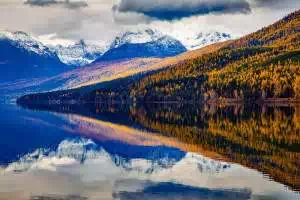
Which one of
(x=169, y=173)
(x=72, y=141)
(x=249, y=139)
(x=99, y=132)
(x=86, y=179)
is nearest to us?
(x=86, y=179)

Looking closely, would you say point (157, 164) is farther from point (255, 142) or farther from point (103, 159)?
point (255, 142)

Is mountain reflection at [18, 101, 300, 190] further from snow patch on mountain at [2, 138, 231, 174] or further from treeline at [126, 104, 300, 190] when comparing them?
snow patch on mountain at [2, 138, 231, 174]

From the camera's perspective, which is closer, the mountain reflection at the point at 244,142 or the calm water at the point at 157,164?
the calm water at the point at 157,164

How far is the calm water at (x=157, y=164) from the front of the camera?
221 feet

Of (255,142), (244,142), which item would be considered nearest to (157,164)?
(244,142)

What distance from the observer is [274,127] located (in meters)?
142

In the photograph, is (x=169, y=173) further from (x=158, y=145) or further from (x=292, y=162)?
(x=158, y=145)

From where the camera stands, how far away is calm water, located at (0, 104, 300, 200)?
221 feet

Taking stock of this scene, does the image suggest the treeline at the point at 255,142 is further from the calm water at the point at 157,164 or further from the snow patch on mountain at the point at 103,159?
the snow patch on mountain at the point at 103,159

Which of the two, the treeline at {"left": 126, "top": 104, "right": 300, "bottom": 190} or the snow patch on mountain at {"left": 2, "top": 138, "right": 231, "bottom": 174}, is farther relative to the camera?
the snow patch on mountain at {"left": 2, "top": 138, "right": 231, "bottom": 174}

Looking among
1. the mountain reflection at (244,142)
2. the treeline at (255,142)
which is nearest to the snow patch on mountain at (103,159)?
the mountain reflection at (244,142)

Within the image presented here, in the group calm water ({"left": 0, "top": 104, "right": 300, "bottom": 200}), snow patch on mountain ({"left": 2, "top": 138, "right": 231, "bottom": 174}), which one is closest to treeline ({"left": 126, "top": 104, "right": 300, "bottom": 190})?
calm water ({"left": 0, "top": 104, "right": 300, "bottom": 200})

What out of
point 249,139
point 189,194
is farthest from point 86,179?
point 249,139

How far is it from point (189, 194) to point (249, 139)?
54552mm
